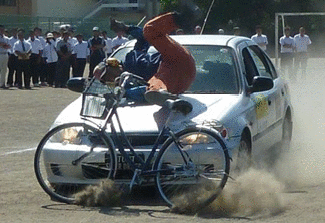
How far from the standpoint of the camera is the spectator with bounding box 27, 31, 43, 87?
95.5 ft

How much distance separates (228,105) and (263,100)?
3.90 ft

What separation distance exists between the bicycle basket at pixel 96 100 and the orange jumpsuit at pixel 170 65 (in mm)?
545

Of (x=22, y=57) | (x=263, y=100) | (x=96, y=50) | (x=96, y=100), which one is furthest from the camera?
(x=96, y=50)

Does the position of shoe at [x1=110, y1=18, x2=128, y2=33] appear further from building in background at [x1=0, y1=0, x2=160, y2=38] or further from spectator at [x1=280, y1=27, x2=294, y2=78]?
building in background at [x1=0, y1=0, x2=160, y2=38]

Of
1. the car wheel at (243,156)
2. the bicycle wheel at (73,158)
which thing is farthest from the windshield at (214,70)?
the bicycle wheel at (73,158)

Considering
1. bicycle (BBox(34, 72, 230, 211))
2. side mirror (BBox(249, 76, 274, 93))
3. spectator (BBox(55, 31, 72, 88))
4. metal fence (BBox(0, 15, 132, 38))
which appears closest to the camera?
bicycle (BBox(34, 72, 230, 211))

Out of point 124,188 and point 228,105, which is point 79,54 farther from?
point 124,188

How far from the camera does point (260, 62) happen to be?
11.0 meters

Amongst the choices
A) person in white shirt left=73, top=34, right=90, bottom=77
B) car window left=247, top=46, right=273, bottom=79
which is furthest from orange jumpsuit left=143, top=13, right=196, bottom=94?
person in white shirt left=73, top=34, right=90, bottom=77

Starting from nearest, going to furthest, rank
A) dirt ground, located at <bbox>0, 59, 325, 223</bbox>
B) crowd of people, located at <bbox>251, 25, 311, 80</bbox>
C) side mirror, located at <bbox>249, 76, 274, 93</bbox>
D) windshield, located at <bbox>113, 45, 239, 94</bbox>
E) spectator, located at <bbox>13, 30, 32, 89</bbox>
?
1. dirt ground, located at <bbox>0, 59, 325, 223</bbox>
2. side mirror, located at <bbox>249, 76, 274, 93</bbox>
3. windshield, located at <bbox>113, 45, 239, 94</bbox>
4. spectator, located at <bbox>13, 30, 32, 89</bbox>
5. crowd of people, located at <bbox>251, 25, 311, 80</bbox>

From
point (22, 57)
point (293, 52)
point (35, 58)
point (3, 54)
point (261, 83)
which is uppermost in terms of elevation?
point (261, 83)

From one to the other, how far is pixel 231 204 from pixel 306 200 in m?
0.80

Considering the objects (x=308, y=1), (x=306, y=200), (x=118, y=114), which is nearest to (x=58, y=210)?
(x=118, y=114)

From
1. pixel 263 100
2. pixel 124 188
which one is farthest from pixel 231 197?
pixel 263 100
